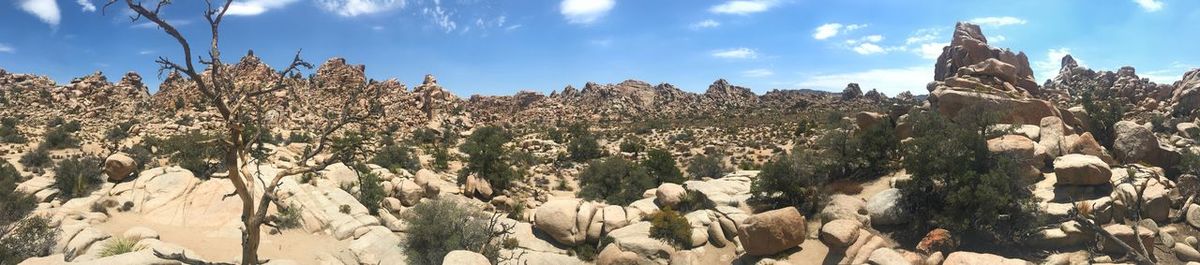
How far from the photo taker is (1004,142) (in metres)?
20.7

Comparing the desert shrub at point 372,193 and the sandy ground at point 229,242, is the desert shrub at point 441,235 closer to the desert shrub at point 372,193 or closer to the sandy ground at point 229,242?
the sandy ground at point 229,242

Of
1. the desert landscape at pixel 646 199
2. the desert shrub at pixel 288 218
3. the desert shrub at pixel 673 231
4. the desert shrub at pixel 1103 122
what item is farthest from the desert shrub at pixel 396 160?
the desert shrub at pixel 1103 122

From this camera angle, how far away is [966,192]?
16.2 m

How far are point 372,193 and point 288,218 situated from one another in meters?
3.95

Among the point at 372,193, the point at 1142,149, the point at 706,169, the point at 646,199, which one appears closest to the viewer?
the point at 1142,149

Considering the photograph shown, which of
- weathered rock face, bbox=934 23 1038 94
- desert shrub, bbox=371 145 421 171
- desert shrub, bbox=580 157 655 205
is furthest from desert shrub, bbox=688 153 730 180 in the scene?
desert shrub, bbox=371 145 421 171

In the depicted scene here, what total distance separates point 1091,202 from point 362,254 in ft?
73.8

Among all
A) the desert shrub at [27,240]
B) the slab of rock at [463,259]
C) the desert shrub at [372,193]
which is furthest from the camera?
the desert shrub at [372,193]

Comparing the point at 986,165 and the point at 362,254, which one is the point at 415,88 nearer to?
the point at 362,254

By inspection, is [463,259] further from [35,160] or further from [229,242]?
[35,160]

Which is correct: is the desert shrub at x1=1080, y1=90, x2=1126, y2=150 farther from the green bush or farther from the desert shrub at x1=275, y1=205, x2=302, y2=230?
the desert shrub at x1=275, y1=205, x2=302, y2=230

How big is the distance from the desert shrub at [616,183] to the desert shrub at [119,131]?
3462cm

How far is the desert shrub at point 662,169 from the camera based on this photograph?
29594 millimetres

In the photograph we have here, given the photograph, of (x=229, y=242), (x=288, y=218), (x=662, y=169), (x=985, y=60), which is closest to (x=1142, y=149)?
(x=985, y=60)
